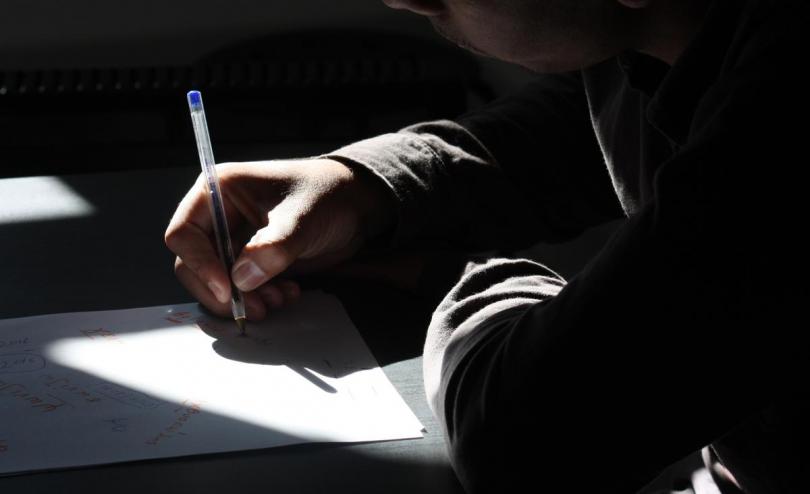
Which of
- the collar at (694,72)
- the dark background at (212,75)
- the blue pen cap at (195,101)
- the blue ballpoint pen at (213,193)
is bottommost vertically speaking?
the dark background at (212,75)

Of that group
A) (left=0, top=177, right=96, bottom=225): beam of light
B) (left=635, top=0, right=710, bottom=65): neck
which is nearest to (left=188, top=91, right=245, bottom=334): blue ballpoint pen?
(left=0, top=177, right=96, bottom=225): beam of light

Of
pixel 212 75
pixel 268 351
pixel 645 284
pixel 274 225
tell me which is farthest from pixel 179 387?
pixel 212 75

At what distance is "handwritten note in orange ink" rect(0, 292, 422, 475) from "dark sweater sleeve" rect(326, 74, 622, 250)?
0.16 meters

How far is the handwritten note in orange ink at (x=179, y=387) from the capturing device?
0.66 m

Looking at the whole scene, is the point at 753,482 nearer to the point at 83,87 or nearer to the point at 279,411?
the point at 279,411

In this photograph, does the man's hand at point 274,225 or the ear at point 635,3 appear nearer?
the ear at point 635,3

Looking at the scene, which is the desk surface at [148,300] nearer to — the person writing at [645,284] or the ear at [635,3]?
the person writing at [645,284]

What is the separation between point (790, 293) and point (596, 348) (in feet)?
0.33

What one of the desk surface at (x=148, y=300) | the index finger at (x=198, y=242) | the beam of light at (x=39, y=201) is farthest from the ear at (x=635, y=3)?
the beam of light at (x=39, y=201)

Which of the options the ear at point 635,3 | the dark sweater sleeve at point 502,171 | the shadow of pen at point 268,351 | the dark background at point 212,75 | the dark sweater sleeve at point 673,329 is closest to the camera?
the dark sweater sleeve at point 673,329

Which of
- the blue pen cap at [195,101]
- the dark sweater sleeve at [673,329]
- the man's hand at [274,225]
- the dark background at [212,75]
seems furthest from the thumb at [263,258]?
A: the dark background at [212,75]

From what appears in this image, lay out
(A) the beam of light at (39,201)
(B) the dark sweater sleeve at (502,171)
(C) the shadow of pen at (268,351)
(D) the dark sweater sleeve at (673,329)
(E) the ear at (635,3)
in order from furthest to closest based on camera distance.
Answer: (A) the beam of light at (39,201) → (B) the dark sweater sleeve at (502,171) → (C) the shadow of pen at (268,351) → (E) the ear at (635,3) → (D) the dark sweater sleeve at (673,329)

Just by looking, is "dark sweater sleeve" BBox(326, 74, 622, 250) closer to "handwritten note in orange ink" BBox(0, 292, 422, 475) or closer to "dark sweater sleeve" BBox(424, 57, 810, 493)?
"handwritten note in orange ink" BBox(0, 292, 422, 475)

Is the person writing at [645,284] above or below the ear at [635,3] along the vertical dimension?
below
